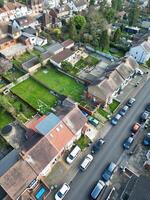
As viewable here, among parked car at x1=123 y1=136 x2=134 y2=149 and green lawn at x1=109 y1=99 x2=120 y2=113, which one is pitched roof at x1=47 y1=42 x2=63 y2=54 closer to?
green lawn at x1=109 y1=99 x2=120 y2=113

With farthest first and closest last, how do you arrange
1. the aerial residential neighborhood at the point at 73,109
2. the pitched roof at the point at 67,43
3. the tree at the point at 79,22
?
1. the tree at the point at 79,22
2. the pitched roof at the point at 67,43
3. the aerial residential neighborhood at the point at 73,109

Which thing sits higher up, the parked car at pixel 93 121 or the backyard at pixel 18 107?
the backyard at pixel 18 107

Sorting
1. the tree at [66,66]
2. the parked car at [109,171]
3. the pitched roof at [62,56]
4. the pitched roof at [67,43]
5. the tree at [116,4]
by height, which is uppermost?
the tree at [116,4]

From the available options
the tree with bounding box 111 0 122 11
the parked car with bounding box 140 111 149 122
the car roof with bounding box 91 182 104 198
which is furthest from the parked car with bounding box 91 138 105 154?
the tree with bounding box 111 0 122 11

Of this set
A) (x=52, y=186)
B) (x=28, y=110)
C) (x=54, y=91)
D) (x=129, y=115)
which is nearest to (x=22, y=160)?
(x=52, y=186)

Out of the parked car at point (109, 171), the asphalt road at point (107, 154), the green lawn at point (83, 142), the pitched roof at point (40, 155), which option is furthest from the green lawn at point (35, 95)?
the parked car at point (109, 171)

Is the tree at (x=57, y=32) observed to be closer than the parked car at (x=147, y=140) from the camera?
No

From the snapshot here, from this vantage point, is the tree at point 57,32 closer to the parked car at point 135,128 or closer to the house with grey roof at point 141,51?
the house with grey roof at point 141,51

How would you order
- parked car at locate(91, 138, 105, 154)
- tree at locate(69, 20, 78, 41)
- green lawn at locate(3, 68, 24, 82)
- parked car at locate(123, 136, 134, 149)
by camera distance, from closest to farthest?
parked car at locate(91, 138, 105, 154) → parked car at locate(123, 136, 134, 149) → green lawn at locate(3, 68, 24, 82) → tree at locate(69, 20, 78, 41)
